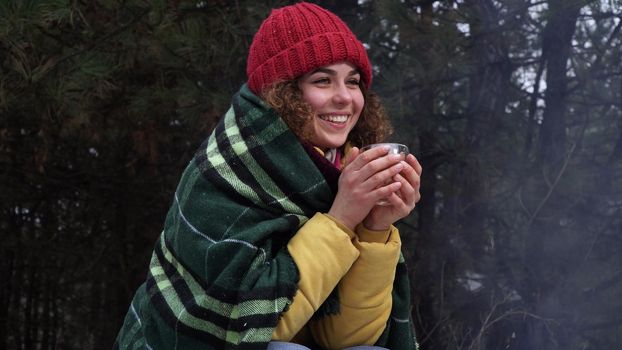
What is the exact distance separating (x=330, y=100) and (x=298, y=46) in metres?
0.15

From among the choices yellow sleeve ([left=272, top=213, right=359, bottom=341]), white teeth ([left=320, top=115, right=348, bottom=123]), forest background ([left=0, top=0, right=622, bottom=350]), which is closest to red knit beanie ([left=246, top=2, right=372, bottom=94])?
white teeth ([left=320, top=115, right=348, bottom=123])

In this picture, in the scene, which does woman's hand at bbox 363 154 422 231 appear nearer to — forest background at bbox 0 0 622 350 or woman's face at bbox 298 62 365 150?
woman's face at bbox 298 62 365 150

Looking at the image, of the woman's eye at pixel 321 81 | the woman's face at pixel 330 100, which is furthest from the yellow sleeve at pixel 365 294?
the woman's eye at pixel 321 81

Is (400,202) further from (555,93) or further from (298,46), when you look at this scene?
(555,93)

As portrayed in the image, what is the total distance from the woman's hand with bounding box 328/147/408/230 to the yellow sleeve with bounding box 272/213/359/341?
47 mm

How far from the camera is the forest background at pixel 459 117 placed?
3410mm

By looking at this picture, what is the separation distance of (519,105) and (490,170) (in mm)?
432

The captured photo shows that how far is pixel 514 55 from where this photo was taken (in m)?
3.96

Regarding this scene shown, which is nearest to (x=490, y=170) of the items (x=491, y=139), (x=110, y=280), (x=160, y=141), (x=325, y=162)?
(x=491, y=139)

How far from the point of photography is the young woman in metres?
1.69

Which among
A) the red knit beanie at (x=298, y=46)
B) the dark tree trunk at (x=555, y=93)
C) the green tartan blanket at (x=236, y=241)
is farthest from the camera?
the dark tree trunk at (x=555, y=93)

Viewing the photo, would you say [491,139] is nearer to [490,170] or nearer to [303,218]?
[490,170]

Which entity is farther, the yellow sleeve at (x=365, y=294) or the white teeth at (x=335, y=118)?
the white teeth at (x=335, y=118)

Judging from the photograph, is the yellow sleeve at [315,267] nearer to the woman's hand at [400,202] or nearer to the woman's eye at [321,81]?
the woman's hand at [400,202]
